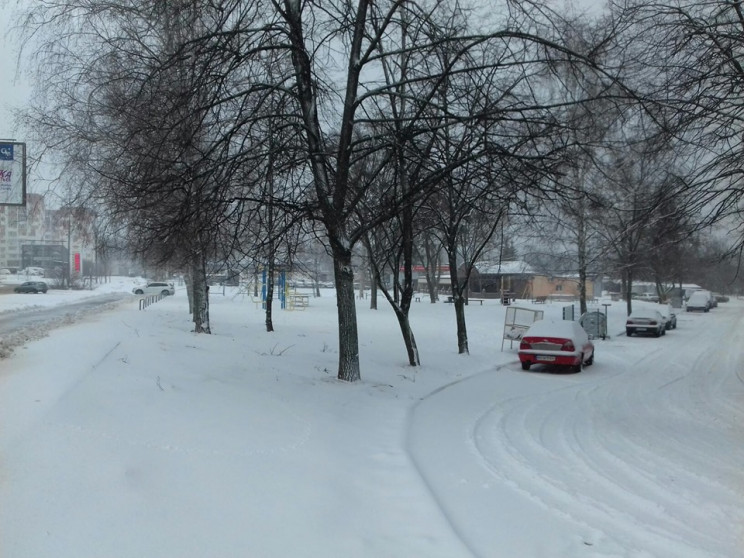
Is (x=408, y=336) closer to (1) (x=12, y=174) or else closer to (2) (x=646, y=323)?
(1) (x=12, y=174)

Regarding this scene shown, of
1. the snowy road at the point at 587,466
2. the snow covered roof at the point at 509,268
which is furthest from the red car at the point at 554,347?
the snow covered roof at the point at 509,268

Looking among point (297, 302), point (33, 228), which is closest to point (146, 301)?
point (297, 302)

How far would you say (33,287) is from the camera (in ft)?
161

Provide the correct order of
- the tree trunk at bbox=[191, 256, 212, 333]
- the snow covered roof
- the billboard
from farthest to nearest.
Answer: the snow covered roof → the tree trunk at bbox=[191, 256, 212, 333] → the billboard

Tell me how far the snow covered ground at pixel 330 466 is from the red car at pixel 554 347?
4229 mm

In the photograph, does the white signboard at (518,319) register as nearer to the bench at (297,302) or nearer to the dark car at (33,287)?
the bench at (297,302)

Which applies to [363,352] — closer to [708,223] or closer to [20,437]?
[708,223]

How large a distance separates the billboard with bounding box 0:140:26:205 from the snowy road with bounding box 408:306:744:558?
7.62 metres

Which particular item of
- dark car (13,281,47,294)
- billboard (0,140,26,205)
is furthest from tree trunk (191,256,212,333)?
dark car (13,281,47,294)

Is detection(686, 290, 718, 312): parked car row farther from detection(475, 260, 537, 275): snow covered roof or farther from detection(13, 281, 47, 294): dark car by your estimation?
detection(13, 281, 47, 294): dark car

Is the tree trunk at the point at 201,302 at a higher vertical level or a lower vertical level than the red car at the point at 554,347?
higher

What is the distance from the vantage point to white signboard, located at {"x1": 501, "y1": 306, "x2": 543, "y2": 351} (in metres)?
21.3

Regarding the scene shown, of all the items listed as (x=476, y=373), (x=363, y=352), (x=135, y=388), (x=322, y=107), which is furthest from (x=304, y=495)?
(x=363, y=352)

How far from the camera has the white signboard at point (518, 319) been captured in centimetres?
2127
